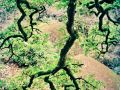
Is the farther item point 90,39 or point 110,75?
point 110,75

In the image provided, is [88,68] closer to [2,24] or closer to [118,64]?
[118,64]

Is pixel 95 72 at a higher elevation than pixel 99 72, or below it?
higher

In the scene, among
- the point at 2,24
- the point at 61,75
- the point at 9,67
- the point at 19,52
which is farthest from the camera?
the point at 2,24

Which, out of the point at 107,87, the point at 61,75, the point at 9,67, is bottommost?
the point at 107,87

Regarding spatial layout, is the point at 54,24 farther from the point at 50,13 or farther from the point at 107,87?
the point at 107,87

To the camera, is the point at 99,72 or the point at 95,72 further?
the point at 99,72

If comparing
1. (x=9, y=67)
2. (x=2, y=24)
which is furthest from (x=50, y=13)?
(x=9, y=67)

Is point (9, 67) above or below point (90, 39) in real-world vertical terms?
below

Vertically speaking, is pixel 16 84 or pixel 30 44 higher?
pixel 30 44

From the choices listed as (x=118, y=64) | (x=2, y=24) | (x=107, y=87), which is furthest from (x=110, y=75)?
(x=2, y=24)

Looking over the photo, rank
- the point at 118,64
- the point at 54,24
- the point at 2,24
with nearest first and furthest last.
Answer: the point at 118,64
the point at 54,24
the point at 2,24
